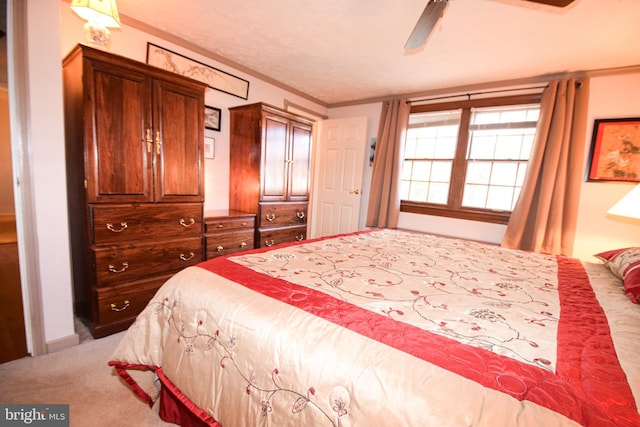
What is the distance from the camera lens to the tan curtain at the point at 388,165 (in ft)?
11.8

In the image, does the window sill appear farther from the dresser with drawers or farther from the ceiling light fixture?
the ceiling light fixture

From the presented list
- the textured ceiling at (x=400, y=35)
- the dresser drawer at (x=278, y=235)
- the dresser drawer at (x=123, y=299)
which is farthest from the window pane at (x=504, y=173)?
the dresser drawer at (x=123, y=299)

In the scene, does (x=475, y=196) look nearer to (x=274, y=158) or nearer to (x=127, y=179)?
(x=274, y=158)

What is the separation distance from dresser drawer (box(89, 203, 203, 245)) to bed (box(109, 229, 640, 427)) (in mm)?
1001

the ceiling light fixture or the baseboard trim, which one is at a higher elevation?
the ceiling light fixture

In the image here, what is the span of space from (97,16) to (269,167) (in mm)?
1699

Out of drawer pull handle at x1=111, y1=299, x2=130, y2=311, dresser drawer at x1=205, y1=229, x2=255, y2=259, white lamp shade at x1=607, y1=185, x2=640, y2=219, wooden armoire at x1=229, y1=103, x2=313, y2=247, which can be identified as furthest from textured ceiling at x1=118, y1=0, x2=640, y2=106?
drawer pull handle at x1=111, y1=299, x2=130, y2=311

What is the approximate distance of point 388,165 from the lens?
368 cm

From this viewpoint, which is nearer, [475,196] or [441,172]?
[475,196]

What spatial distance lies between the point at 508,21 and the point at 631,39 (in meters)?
1.09

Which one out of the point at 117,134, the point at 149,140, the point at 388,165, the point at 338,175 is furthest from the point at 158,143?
the point at 388,165

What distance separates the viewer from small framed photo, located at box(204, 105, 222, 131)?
9.29 feet

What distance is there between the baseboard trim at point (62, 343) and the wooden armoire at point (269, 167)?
1.58 metres

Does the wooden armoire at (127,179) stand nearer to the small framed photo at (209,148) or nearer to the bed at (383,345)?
the small framed photo at (209,148)
